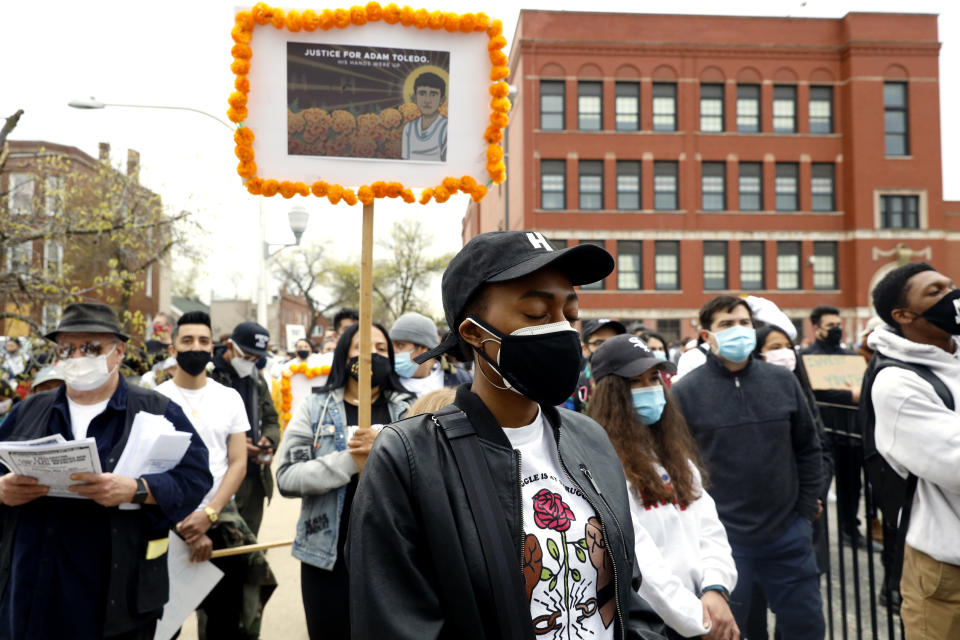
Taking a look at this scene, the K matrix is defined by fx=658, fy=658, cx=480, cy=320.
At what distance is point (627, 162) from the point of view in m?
32.5

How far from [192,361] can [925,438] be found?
431 cm

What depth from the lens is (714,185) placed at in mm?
32938

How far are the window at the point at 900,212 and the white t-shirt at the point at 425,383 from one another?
113ft

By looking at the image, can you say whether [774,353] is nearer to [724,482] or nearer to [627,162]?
[724,482]

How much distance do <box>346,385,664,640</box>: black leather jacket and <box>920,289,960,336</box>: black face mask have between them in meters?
2.38

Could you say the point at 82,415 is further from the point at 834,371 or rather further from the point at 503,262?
the point at 834,371

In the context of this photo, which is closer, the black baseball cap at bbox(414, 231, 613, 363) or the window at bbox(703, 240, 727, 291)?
the black baseball cap at bbox(414, 231, 613, 363)

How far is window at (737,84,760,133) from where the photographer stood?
109 feet

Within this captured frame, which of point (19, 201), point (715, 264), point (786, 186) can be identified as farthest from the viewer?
point (786, 186)

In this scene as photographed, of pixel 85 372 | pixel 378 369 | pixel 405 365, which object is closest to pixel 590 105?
pixel 405 365

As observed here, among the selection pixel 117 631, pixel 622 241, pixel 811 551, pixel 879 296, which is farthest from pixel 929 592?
pixel 622 241

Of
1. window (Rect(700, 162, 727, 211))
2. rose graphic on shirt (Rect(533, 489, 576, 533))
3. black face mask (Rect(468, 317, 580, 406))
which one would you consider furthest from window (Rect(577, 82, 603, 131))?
rose graphic on shirt (Rect(533, 489, 576, 533))

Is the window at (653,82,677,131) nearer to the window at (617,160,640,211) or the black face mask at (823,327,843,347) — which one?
the window at (617,160,640,211)

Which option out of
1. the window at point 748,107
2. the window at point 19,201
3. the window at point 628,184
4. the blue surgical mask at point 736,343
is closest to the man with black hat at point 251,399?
the window at point 19,201
